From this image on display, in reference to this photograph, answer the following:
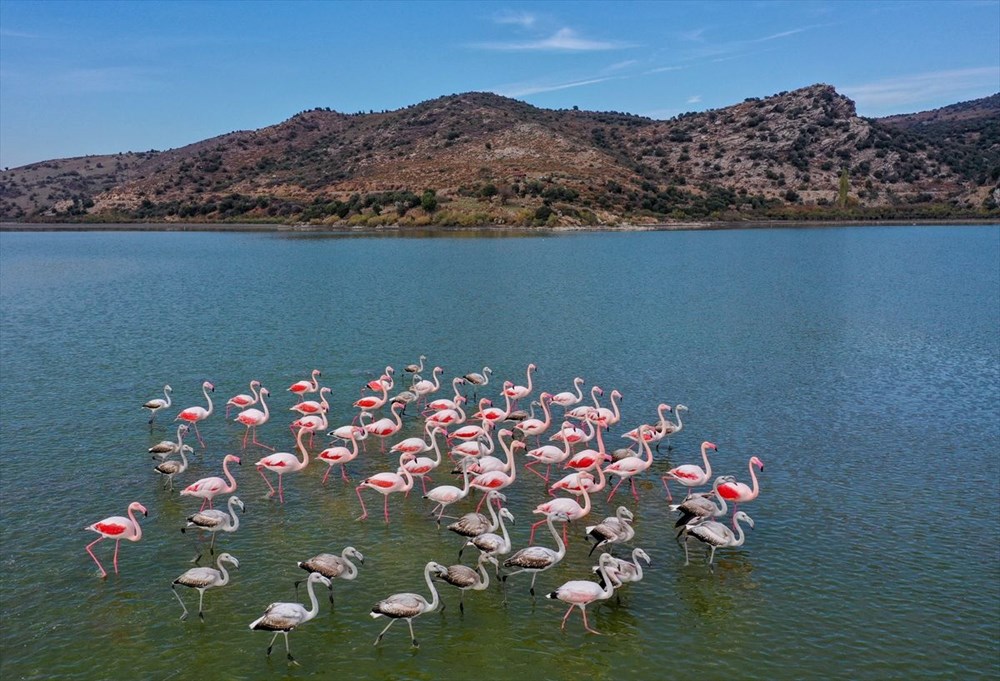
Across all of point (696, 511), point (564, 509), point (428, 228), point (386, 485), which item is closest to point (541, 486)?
point (564, 509)

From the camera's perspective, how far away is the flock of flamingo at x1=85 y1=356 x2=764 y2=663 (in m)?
11.5

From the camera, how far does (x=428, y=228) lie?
97.9 metres

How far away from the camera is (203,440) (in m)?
19.9

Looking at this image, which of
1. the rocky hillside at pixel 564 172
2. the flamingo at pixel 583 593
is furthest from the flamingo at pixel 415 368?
the rocky hillside at pixel 564 172

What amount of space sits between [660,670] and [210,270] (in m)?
54.5

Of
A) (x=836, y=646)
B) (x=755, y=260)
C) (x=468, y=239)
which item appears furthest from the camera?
(x=468, y=239)

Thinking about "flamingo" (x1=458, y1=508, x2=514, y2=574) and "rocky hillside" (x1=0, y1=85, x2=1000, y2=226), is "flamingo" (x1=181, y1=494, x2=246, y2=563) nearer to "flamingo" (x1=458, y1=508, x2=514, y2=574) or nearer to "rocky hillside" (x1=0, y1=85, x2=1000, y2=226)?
"flamingo" (x1=458, y1=508, x2=514, y2=574)

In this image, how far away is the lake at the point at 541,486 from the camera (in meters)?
10.9

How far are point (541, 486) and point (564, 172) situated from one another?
104271 millimetres

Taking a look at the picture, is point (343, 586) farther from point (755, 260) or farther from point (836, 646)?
point (755, 260)

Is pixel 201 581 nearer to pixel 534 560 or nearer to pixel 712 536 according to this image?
pixel 534 560

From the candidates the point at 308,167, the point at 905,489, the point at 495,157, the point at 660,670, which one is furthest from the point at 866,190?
the point at 660,670

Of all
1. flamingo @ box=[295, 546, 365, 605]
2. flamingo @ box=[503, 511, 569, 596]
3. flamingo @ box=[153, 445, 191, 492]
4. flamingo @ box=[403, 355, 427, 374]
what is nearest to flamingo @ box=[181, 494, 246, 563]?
flamingo @ box=[295, 546, 365, 605]

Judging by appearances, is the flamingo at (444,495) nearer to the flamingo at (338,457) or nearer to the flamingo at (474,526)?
the flamingo at (474,526)
